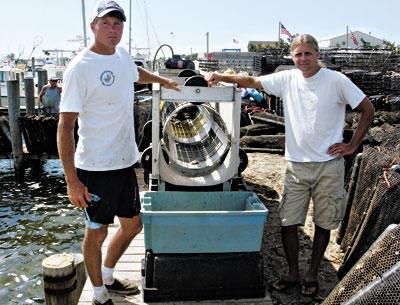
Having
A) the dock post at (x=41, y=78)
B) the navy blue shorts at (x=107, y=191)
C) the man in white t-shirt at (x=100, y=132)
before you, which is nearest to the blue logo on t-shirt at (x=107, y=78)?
the man in white t-shirt at (x=100, y=132)

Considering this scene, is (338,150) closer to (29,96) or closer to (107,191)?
(107,191)

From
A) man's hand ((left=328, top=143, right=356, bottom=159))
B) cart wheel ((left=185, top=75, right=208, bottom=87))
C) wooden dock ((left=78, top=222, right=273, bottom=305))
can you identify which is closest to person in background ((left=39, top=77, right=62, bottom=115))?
wooden dock ((left=78, top=222, right=273, bottom=305))

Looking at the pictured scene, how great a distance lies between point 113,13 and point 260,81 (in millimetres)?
1554

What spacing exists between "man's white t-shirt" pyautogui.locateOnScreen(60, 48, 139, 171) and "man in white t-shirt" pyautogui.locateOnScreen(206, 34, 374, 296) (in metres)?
1.36

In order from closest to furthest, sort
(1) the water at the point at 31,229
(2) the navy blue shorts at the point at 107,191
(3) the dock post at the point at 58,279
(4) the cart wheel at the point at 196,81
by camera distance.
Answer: (2) the navy blue shorts at the point at 107,191
(3) the dock post at the point at 58,279
(4) the cart wheel at the point at 196,81
(1) the water at the point at 31,229

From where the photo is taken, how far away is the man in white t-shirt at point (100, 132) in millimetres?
2967

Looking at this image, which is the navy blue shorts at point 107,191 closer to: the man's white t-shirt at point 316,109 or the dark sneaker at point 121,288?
the dark sneaker at point 121,288

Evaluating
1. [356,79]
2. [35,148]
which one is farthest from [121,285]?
[356,79]

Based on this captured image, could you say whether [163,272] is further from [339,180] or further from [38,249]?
[38,249]

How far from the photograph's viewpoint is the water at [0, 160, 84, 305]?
680 centimetres

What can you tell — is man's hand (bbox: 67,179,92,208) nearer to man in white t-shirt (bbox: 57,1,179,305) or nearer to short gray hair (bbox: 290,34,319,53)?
man in white t-shirt (bbox: 57,1,179,305)

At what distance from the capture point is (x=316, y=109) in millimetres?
3662

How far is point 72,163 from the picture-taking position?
117 inches

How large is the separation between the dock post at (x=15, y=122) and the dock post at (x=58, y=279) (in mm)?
9371
